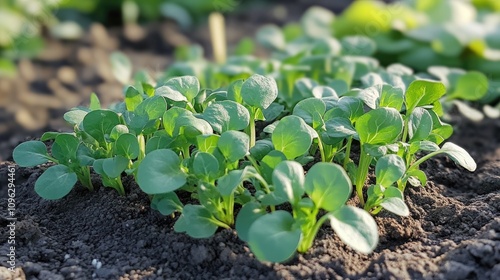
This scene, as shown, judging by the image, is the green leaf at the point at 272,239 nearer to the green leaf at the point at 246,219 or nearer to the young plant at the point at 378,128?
the green leaf at the point at 246,219

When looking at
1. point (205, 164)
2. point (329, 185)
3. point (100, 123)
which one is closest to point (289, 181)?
point (329, 185)

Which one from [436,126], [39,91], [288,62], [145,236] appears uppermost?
[436,126]

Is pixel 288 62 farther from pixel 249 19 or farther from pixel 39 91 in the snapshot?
pixel 249 19

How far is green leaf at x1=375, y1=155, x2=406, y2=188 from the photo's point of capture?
5.34 ft

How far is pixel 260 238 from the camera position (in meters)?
1.39

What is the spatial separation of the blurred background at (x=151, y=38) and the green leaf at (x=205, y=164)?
0.96 m

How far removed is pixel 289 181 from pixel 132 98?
60 centimetres

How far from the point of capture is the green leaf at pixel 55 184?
68.0 inches

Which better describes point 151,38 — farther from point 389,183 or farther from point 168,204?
point 389,183

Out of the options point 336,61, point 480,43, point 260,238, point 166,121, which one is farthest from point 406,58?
point 260,238

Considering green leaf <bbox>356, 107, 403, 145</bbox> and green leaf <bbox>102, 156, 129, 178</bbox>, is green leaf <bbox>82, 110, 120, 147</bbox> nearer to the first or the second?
green leaf <bbox>102, 156, 129, 178</bbox>

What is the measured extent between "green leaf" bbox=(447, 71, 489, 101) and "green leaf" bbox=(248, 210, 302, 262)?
1213 millimetres

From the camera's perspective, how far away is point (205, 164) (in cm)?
156

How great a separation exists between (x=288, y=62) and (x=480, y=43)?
939 mm
